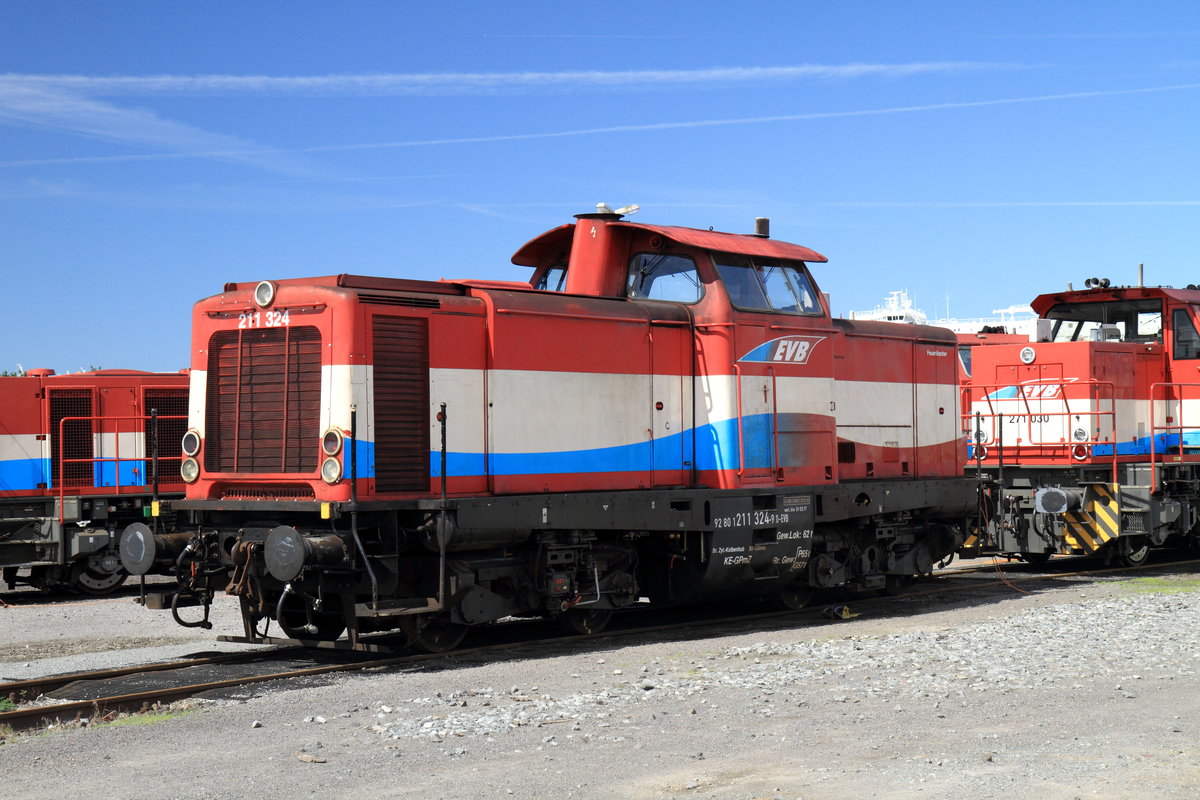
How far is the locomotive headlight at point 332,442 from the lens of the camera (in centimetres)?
1003

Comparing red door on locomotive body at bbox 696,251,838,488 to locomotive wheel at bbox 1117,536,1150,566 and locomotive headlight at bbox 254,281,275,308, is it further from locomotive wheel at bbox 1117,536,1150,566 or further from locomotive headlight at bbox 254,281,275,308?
locomotive wheel at bbox 1117,536,1150,566

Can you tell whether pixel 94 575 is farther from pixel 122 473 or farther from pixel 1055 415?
pixel 1055 415

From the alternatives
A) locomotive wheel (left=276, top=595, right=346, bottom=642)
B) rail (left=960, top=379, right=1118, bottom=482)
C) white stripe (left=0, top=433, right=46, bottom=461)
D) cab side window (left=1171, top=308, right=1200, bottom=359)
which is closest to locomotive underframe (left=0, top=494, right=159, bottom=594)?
white stripe (left=0, top=433, right=46, bottom=461)

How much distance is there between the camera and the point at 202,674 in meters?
10.2

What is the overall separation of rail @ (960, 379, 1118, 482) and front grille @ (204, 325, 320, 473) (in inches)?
386

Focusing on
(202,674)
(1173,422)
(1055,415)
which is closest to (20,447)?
(202,674)

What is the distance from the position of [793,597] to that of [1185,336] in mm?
8457

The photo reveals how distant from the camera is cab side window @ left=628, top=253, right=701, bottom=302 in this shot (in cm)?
1254

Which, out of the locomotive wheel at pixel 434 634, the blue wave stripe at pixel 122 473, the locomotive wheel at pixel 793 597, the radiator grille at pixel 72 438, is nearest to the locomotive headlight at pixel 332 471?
the locomotive wheel at pixel 434 634

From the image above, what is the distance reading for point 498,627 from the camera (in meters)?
12.7

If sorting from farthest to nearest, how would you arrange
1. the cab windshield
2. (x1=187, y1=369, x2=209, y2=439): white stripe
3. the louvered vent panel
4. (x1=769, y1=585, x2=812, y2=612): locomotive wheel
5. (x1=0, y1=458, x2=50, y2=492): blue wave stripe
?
the cab windshield < (x1=0, y1=458, x2=50, y2=492): blue wave stripe < (x1=769, y1=585, x2=812, y2=612): locomotive wheel < (x1=187, y1=369, x2=209, y2=439): white stripe < the louvered vent panel

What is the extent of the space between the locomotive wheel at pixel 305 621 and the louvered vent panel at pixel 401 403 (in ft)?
4.32

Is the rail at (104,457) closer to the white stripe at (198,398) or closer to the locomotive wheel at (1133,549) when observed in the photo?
the white stripe at (198,398)

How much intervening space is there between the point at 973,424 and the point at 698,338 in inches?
300
